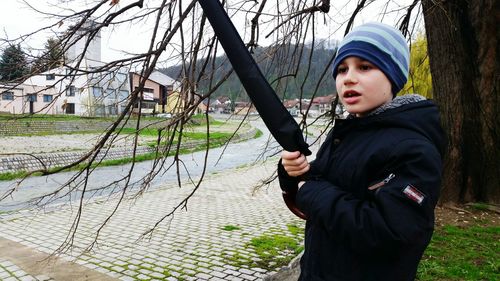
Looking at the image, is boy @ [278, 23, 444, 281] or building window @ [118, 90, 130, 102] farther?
building window @ [118, 90, 130, 102]

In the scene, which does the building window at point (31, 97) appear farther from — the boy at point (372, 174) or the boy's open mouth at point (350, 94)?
the boy's open mouth at point (350, 94)

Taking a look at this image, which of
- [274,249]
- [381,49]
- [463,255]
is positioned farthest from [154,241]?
[381,49]

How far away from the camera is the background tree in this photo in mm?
3188

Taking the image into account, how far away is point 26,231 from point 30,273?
2.24 meters

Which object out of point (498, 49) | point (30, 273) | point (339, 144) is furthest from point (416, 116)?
point (498, 49)

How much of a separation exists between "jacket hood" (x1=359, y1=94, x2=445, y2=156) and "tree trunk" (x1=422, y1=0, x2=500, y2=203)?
13.4ft

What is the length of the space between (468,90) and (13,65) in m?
5.43

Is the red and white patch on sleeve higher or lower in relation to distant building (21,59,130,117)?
lower

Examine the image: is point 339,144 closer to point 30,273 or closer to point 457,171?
point 30,273

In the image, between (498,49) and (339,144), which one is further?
(498,49)

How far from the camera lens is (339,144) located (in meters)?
1.35

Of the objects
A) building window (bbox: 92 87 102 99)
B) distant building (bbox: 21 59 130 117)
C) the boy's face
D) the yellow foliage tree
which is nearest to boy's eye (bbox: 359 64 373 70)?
the boy's face

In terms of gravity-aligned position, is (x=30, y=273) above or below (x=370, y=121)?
below

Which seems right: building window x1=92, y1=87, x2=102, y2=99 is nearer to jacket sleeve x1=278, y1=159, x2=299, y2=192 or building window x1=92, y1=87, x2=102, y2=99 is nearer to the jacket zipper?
jacket sleeve x1=278, y1=159, x2=299, y2=192
